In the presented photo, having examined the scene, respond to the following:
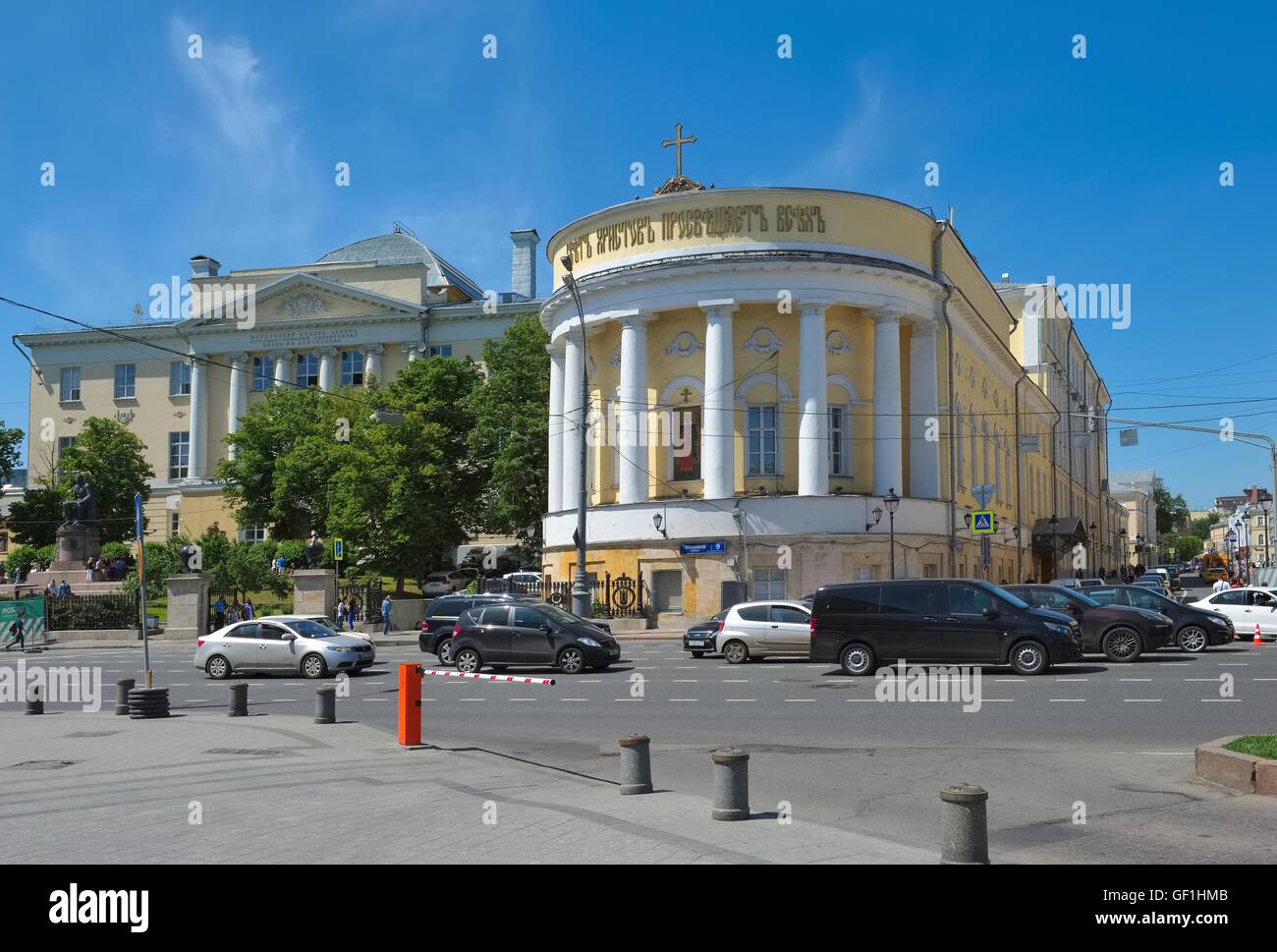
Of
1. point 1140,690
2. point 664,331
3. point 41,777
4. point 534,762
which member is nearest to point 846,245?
point 664,331

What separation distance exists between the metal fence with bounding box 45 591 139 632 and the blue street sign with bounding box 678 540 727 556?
2202 cm

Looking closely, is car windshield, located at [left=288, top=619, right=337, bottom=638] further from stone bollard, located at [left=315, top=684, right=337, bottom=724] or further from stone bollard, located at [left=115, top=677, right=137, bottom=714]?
stone bollard, located at [left=315, top=684, right=337, bottom=724]

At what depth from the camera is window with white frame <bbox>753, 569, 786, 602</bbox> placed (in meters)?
40.3

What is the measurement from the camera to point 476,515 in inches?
2259

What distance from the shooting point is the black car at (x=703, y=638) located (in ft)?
93.8

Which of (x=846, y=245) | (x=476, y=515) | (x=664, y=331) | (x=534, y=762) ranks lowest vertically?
(x=534, y=762)

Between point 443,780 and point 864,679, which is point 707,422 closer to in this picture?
point 864,679

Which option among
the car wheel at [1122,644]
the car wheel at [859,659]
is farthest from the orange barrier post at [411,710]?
the car wheel at [1122,644]

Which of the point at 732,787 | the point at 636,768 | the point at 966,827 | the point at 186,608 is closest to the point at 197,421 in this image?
the point at 186,608

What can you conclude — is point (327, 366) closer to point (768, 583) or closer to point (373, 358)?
point (373, 358)

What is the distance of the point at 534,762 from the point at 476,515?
44.6m

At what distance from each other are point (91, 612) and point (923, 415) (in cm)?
3348

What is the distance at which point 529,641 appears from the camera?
25.7 meters

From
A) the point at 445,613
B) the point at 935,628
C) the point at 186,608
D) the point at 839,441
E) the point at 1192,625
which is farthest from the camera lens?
the point at 186,608
